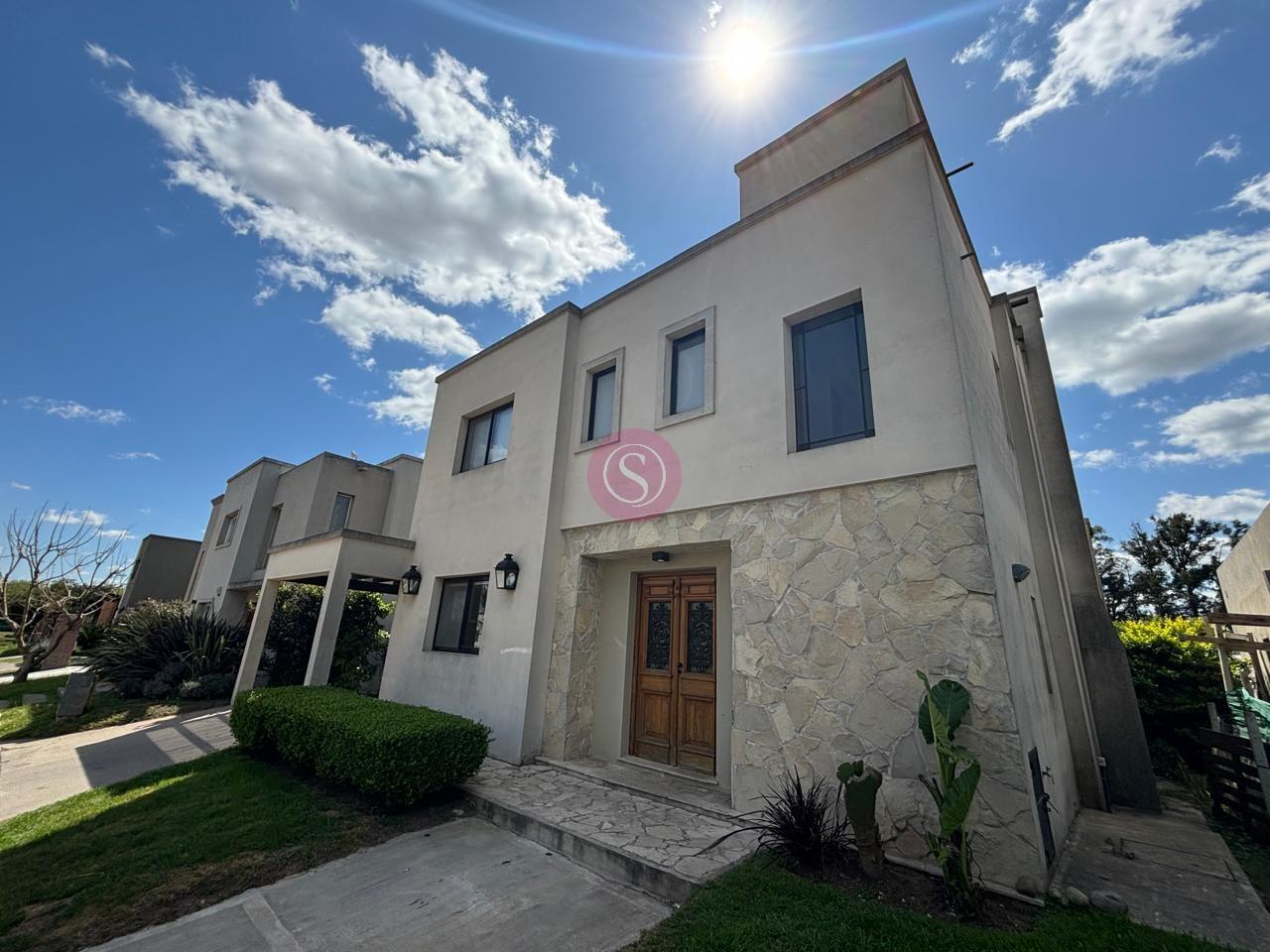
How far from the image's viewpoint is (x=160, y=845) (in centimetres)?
439

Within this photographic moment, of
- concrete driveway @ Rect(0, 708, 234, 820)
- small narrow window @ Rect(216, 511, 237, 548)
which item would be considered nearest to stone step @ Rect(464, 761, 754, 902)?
concrete driveway @ Rect(0, 708, 234, 820)

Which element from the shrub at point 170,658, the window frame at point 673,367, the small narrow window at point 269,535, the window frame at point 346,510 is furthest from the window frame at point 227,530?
the window frame at point 673,367

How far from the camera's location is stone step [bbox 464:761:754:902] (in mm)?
3793

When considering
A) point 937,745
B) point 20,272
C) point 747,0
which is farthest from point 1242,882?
point 20,272

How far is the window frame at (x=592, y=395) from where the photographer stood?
289 inches

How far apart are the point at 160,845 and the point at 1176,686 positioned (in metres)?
13.8

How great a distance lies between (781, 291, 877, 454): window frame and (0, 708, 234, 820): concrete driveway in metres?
9.50

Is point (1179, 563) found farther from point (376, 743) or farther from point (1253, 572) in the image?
point (376, 743)

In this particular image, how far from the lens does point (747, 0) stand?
605cm

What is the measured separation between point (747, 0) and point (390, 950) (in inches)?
385

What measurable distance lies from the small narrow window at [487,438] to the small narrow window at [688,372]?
3.34 meters

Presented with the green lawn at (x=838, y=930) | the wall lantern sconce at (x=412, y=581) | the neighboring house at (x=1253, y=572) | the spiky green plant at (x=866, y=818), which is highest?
the neighboring house at (x=1253, y=572)

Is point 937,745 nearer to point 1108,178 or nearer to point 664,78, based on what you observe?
point 1108,178

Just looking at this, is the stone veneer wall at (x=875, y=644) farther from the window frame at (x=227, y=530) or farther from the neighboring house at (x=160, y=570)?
the neighboring house at (x=160, y=570)
